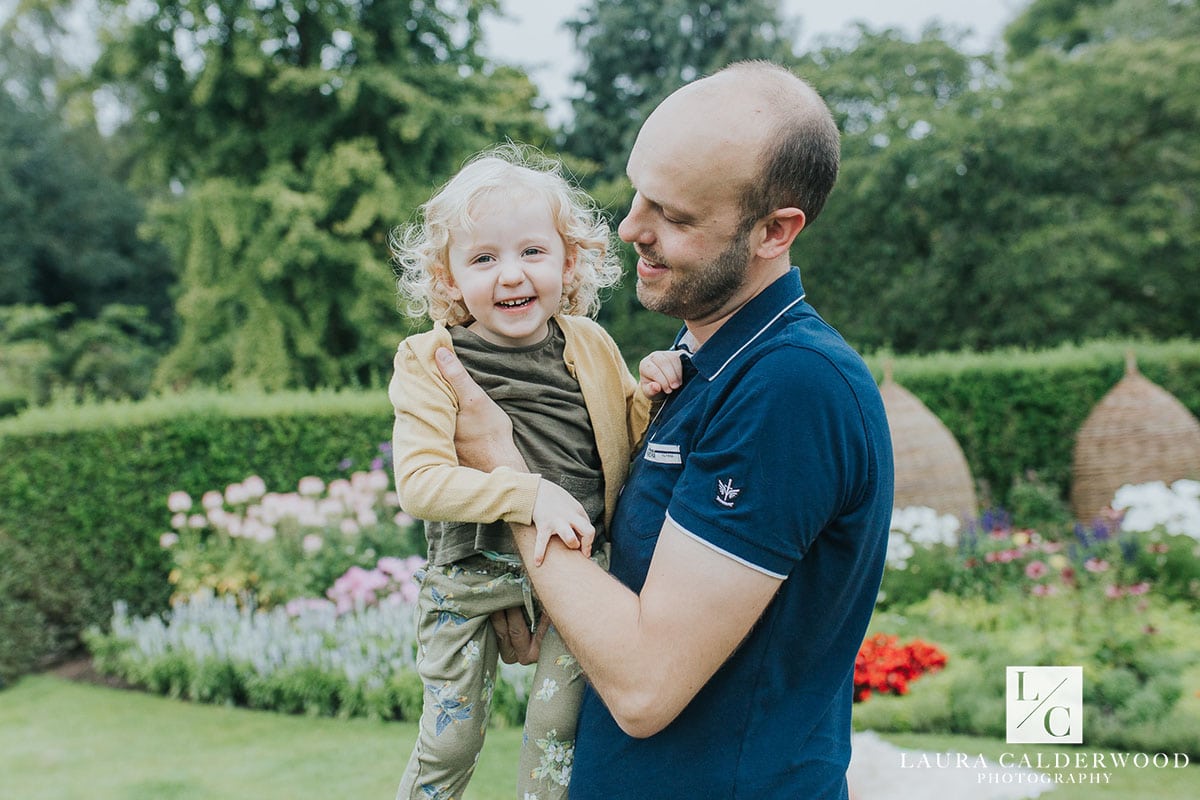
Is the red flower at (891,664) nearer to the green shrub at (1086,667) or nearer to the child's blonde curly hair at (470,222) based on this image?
the green shrub at (1086,667)

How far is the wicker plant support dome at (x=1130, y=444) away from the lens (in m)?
8.88

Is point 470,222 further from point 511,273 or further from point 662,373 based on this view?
point 662,373

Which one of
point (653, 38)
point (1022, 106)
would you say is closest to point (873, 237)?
point (1022, 106)

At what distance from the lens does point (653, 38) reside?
1808 cm

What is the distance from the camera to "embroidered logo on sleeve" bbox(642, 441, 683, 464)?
1.58 m

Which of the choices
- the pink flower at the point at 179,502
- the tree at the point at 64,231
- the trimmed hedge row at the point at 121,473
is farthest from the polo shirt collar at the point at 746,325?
the tree at the point at 64,231

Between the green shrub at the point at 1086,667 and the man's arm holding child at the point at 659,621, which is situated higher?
the man's arm holding child at the point at 659,621

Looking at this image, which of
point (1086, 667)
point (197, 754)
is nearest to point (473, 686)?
point (197, 754)

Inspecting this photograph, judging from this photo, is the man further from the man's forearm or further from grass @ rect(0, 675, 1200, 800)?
grass @ rect(0, 675, 1200, 800)

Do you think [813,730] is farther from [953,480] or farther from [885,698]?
[953,480]

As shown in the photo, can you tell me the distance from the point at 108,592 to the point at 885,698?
5.97 meters

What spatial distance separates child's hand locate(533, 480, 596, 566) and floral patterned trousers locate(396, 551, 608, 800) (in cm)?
33

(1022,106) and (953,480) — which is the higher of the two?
(1022,106)

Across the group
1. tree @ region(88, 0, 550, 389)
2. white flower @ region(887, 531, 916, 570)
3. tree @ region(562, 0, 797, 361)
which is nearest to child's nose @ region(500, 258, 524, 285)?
white flower @ region(887, 531, 916, 570)
